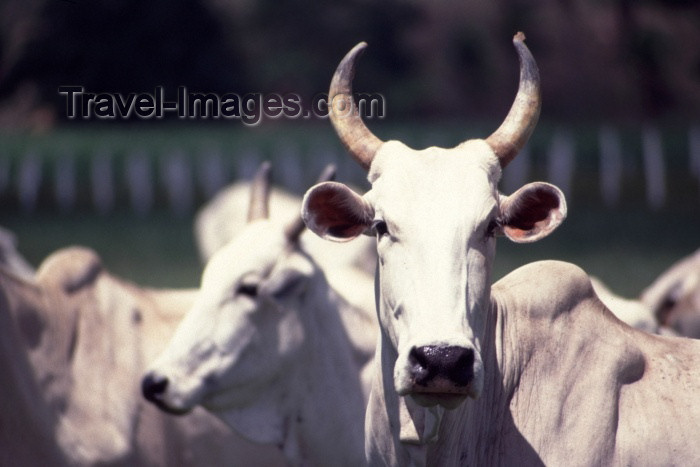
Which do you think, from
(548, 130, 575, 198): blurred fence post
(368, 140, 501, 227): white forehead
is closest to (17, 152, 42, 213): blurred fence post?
(548, 130, 575, 198): blurred fence post

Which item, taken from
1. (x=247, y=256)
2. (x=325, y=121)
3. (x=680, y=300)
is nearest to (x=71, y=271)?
(x=247, y=256)

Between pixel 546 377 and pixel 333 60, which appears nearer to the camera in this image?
pixel 546 377

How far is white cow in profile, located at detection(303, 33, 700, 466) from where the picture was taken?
135 inches

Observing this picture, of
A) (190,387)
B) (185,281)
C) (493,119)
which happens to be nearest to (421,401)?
(190,387)

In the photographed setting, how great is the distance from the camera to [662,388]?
12.3ft

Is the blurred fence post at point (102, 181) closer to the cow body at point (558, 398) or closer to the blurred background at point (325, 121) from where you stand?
the blurred background at point (325, 121)

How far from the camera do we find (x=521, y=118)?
3824 millimetres

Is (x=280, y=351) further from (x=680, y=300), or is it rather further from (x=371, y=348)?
(x=680, y=300)

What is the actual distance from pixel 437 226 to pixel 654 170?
16.4 m

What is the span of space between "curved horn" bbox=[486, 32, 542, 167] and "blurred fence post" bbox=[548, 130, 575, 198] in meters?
14.8

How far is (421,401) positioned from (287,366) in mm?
1999

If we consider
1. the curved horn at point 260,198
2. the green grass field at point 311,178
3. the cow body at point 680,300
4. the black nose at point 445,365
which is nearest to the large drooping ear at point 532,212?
the black nose at point 445,365

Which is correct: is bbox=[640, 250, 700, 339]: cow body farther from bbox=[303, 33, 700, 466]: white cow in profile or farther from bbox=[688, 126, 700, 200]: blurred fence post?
bbox=[688, 126, 700, 200]: blurred fence post

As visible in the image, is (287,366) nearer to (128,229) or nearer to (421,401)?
(421,401)
